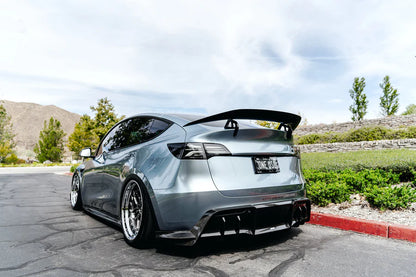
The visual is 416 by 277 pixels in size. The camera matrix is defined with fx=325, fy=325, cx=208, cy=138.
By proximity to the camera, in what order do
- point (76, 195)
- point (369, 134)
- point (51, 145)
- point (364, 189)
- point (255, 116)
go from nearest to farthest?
1. point (255, 116)
2. point (364, 189)
3. point (76, 195)
4. point (369, 134)
5. point (51, 145)

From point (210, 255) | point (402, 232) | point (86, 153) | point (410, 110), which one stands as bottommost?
point (210, 255)

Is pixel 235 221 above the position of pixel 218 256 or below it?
above

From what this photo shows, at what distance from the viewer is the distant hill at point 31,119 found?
11581cm

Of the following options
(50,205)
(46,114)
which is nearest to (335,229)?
(50,205)

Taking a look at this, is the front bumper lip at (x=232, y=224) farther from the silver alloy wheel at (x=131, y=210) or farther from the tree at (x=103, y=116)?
the tree at (x=103, y=116)

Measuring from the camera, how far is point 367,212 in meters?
4.74

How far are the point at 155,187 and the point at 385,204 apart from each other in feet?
11.2

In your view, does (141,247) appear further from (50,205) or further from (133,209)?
(50,205)

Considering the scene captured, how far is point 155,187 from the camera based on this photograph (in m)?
3.25

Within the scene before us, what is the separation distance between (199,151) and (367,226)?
8.47 ft

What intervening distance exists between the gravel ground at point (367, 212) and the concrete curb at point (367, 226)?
0.25m

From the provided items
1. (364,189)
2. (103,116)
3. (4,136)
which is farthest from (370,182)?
(4,136)

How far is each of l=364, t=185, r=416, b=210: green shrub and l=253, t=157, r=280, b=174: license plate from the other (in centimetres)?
223

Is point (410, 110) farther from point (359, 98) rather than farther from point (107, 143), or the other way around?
point (107, 143)
